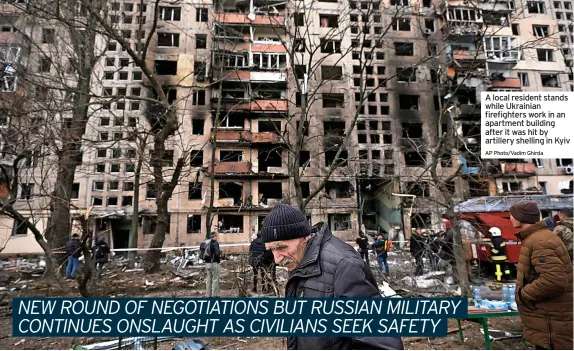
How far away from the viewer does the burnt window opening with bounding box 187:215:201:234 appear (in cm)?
2594

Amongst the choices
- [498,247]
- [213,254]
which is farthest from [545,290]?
[213,254]

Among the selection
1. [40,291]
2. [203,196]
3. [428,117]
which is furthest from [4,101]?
[428,117]

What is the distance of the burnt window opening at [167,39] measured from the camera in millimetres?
30281

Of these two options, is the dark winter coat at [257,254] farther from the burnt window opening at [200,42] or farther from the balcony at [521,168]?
the balcony at [521,168]

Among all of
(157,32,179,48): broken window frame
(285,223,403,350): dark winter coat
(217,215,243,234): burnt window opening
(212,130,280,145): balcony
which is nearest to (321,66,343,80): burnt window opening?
(285,223,403,350): dark winter coat

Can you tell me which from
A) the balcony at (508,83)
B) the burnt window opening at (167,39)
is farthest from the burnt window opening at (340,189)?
the burnt window opening at (167,39)

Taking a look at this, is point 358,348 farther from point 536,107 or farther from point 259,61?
point 259,61

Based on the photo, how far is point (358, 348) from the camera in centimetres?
151

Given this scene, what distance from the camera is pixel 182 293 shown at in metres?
9.18

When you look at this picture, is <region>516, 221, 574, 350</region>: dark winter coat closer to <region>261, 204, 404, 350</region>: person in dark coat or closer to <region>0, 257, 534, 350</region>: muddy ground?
<region>261, 204, 404, 350</region>: person in dark coat

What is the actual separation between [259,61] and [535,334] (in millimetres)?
30287

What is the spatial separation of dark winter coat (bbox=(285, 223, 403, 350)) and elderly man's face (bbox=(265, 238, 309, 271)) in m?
0.11

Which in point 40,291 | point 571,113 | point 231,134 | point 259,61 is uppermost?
point 259,61

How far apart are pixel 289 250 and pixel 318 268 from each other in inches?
12.0
